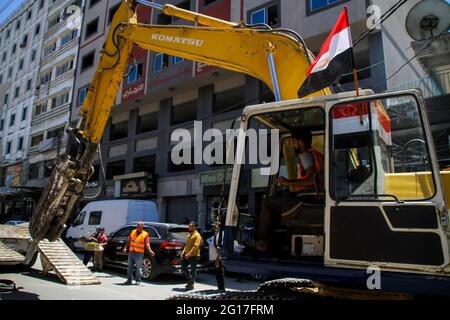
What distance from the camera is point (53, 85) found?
36250 millimetres

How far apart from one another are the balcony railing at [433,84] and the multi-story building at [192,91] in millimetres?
1308

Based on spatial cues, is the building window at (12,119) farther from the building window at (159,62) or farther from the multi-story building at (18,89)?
the building window at (159,62)

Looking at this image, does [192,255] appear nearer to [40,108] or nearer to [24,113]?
[40,108]

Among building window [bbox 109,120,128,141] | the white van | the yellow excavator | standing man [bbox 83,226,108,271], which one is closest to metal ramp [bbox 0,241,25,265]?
standing man [bbox 83,226,108,271]

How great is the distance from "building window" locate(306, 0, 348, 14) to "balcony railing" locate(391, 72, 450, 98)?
15.6ft

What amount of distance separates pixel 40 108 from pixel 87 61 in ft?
31.4

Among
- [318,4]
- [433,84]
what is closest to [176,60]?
[318,4]

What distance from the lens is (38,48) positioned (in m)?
41.2

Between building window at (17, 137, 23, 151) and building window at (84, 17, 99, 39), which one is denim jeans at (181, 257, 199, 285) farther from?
building window at (17, 137, 23, 151)

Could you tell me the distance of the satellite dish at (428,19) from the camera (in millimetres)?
11469

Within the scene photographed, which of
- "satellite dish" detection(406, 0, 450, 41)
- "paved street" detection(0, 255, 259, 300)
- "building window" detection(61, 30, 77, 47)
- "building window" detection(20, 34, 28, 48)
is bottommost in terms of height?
"paved street" detection(0, 255, 259, 300)

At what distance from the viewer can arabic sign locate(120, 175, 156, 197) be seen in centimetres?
2428
